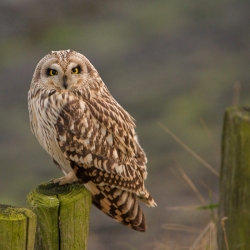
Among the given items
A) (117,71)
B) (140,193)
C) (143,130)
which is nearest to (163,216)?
(143,130)

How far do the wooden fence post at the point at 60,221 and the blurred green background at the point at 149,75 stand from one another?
4316mm

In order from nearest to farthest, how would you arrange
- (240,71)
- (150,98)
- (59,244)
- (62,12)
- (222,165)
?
1. (59,244)
2. (222,165)
3. (150,98)
4. (240,71)
5. (62,12)

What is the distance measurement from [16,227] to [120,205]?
5.22 feet

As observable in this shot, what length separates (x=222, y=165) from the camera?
3.96 meters

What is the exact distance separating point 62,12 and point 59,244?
9.44m

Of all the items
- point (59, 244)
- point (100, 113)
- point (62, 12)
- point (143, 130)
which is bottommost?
point (59, 244)

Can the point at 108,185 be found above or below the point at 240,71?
below

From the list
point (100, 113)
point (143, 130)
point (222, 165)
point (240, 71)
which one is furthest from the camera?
point (240, 71)

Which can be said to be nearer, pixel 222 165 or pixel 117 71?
pixel 222 165

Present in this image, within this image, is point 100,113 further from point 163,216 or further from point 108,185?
point 163,216

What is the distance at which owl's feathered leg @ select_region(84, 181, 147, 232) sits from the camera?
14.2 feet

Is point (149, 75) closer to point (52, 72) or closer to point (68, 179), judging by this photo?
point (52, 72)

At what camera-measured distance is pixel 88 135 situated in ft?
14.2


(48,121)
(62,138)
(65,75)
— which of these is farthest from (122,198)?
(65,75)
